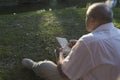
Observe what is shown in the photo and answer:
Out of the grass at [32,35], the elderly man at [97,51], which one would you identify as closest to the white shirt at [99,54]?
the elderly man at [97,51]

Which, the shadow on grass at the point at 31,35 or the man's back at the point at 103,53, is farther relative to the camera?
the shadow on grass at the point at 31,35

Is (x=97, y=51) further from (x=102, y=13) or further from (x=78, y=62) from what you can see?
(x=102, y=13)

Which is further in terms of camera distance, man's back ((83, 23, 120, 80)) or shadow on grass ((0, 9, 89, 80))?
shadow on grass ((0, 9, 89, 80))

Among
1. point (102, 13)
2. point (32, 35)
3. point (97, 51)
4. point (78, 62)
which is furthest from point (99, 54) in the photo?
point (32, 35)

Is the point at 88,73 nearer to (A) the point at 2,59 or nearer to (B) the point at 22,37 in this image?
(A) the point at 2,59

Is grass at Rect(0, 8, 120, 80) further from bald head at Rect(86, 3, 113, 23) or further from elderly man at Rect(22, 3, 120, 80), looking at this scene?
bald head at Rect(86, 3, 113, 23)

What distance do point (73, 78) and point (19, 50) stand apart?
6.34 feet

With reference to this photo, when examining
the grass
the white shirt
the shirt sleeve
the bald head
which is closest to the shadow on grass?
the grass

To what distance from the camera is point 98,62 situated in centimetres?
253

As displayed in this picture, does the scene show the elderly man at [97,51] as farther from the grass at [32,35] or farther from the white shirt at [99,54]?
the grass at [32,35]

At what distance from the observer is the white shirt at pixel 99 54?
2521 mm

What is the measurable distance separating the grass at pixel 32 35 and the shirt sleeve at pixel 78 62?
1.20 metres

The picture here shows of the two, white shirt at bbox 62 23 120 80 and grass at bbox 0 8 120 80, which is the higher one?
white shirt at bbox 62 23 120 80

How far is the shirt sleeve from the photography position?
2555 millimetres
